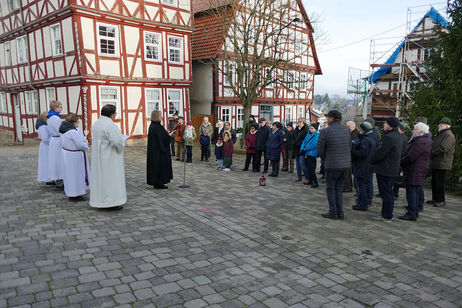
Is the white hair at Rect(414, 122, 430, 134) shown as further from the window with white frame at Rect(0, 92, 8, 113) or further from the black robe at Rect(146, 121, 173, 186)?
the window with white frame at Rect(0, 92, 8, 113)

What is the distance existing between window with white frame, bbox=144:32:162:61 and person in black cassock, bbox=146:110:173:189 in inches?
489

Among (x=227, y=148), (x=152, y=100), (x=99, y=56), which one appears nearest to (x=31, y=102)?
(x=99, y=56)

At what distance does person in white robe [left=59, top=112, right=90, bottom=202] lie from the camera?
6.99 metres

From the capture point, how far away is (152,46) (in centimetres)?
1981

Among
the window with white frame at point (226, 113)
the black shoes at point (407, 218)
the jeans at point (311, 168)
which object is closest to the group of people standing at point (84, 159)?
the jeans at point (311, 168)

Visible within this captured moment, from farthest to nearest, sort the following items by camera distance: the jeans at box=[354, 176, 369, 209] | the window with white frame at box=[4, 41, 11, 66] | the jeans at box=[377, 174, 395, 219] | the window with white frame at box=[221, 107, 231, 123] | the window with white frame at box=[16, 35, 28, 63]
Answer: the window with white frame at box=[221, 107, 231, 123]
the window with white frame at box=[4, 41, 11, 66]
the window with white frame at box=[16, 35, 28, 63]
the jeans at box=[354, 176, 369, 209]
the jeans at box=[377, 174, 395, 219]

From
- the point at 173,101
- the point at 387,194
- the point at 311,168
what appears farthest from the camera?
the point at 173,101

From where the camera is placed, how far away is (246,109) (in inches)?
695

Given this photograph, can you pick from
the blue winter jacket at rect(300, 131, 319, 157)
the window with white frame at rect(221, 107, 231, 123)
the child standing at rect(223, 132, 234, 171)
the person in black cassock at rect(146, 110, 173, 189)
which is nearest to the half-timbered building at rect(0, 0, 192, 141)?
the window with white frame at rect(221, 107, 231, 123)

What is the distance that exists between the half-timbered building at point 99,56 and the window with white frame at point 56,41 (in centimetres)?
5

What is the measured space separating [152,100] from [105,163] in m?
14.3

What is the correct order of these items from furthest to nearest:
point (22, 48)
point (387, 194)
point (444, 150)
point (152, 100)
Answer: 1. point (22, 48)
2. point (152, 100)
3. point (444, 150)
4. point (387, 194)

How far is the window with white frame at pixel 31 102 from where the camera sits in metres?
21.5

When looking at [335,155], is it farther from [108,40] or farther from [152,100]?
[152,100]
